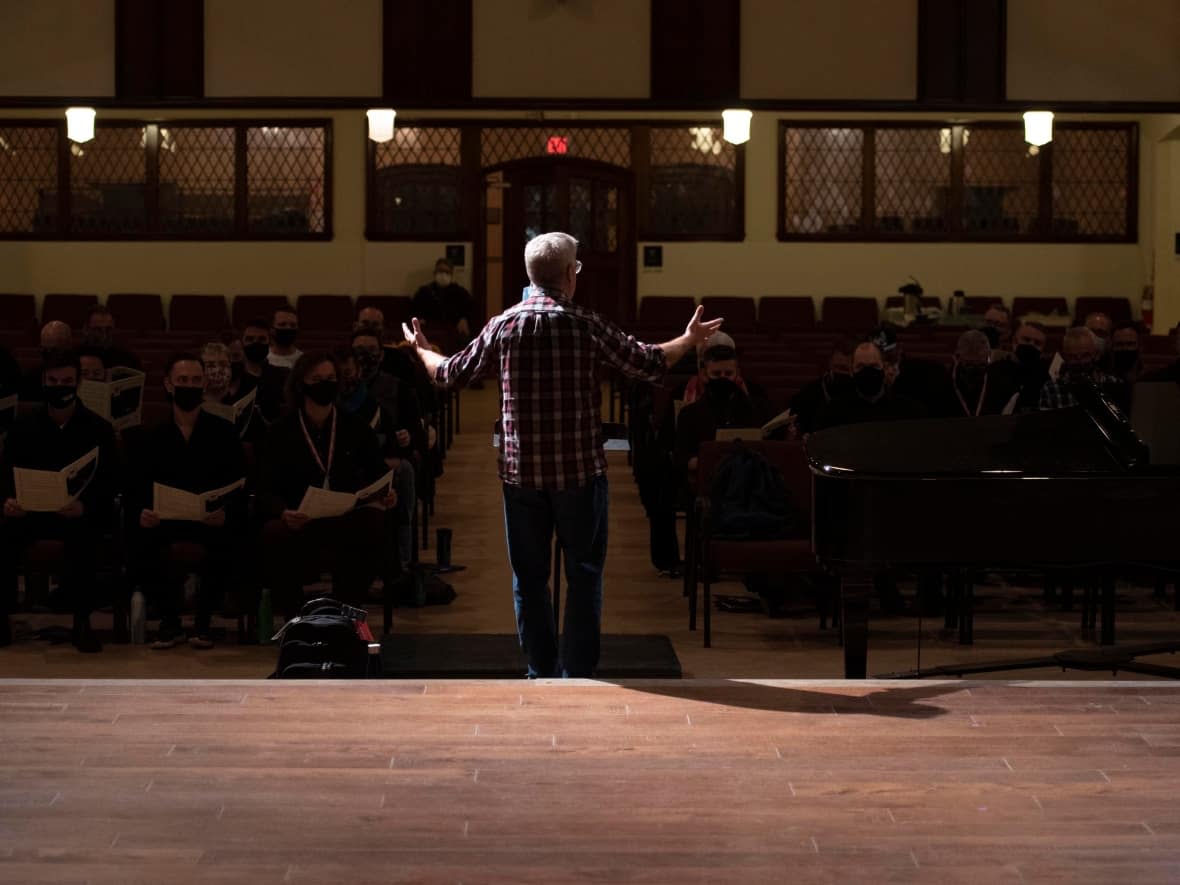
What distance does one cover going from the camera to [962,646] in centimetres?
719

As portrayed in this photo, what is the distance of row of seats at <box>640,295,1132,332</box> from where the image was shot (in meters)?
16.7

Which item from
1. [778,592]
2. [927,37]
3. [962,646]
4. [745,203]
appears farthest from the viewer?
[745,203]

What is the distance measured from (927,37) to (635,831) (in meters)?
7.50

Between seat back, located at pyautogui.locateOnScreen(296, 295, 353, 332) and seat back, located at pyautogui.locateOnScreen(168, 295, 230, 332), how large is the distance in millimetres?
692

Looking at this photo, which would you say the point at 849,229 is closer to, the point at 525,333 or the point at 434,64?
the point at 434,64

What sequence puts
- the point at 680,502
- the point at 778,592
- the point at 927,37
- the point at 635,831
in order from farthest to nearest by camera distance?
the point at 927,37 < the point at 680,502 < the point at 778,592 < the point at 635,831

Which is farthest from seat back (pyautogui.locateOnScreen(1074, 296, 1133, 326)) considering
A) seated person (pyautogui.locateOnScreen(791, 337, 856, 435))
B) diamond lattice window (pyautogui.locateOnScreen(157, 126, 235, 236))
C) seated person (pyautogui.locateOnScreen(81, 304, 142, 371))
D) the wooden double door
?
seated person (pyautogui.locateOnScreen(81, 304, 142, 371))

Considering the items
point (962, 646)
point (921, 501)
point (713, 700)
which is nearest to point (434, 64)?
point (962, 646)

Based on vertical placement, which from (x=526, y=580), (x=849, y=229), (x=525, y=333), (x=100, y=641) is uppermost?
(x=849, y=229)

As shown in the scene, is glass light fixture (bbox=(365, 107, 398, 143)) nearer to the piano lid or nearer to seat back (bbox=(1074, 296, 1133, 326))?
seat back (bbox=(1074, 296, 1133, 326))

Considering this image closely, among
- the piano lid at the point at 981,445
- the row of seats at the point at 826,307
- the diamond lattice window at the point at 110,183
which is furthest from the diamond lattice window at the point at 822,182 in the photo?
the piano lid at the point at 981,445

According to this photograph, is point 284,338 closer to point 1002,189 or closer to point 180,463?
point 180,463

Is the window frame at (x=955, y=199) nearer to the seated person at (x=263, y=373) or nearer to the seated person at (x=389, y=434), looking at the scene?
the seated person at (x=263, y=373)

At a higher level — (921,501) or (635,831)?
(921,501)
